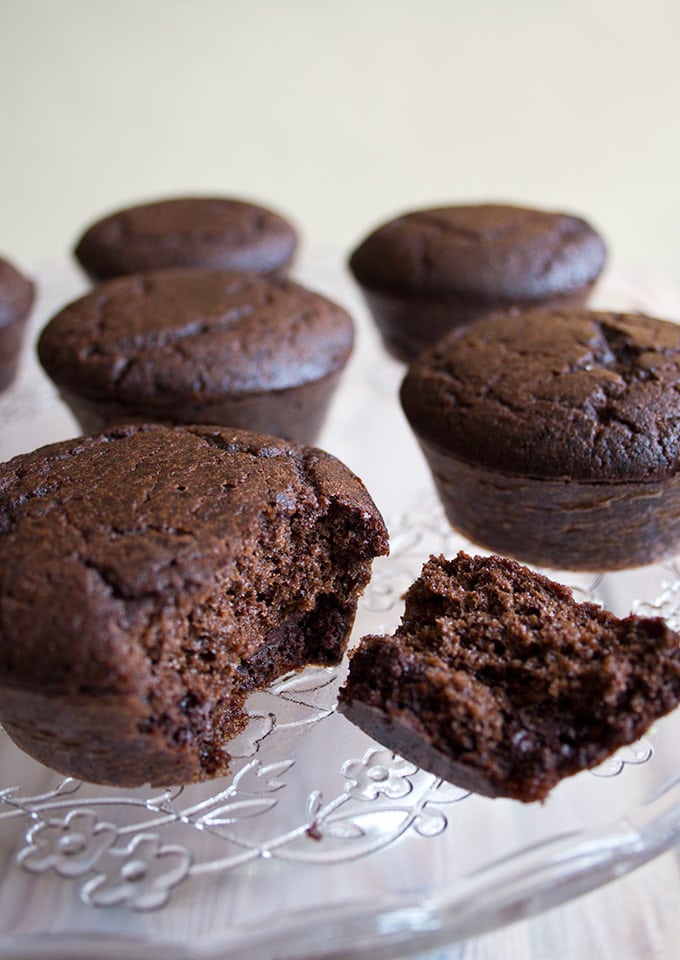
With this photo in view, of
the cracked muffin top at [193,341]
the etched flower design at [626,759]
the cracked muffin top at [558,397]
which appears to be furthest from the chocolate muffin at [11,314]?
the etched flower design at [626,759]

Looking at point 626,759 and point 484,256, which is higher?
point 484,256

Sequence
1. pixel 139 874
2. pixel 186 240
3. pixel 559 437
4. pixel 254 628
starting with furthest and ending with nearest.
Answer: pixel 186 240, pixel 559 437, pixel 254 628, pixel 139 874

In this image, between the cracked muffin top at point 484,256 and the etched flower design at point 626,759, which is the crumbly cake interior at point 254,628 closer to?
the etched flower design at point 626,759

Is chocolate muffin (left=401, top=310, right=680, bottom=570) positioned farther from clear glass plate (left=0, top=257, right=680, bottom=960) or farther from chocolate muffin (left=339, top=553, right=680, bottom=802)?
clear glass plate (left=0, top=257, right=680, bottom=960)

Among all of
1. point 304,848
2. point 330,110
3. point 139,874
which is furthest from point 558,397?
point 330,110

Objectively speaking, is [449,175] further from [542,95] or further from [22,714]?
[22,714]

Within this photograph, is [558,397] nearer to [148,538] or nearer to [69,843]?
[148,538]

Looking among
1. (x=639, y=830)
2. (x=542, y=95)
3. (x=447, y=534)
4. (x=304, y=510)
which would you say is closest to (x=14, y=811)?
(x=304, y=510)
